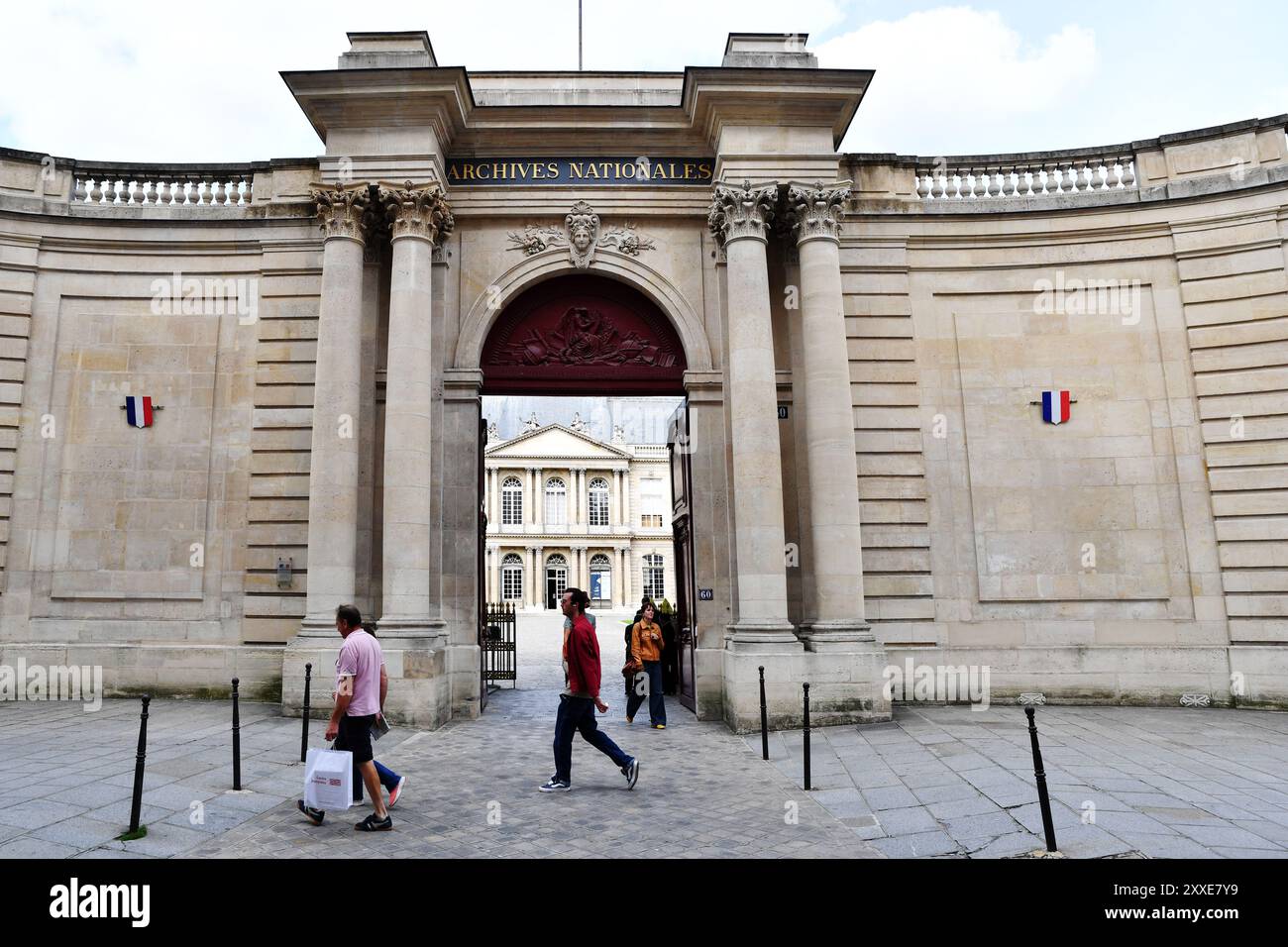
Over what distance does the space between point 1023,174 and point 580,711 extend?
39.5ft

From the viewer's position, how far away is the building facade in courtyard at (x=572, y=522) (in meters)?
69.3

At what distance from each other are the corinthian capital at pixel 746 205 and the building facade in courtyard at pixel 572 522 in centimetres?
5760

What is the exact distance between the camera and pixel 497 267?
521 inches

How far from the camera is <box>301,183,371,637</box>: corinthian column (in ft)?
37.2

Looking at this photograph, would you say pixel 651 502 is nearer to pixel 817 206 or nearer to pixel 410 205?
pixel 817 206

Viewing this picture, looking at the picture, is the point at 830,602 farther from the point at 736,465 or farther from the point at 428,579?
the point at 428,579

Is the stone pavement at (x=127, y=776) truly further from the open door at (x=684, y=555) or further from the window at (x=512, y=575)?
the window at (x=512, y=575)

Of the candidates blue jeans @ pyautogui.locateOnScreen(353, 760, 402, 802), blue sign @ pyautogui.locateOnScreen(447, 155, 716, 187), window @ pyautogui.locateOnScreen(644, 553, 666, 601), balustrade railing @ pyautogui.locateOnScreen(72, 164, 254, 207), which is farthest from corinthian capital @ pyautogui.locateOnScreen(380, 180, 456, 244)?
window @ pyautogui.locateOnScreen(644, 553, 666, 601)

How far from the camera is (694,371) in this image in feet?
42.5

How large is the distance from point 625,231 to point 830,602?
6.85 metres

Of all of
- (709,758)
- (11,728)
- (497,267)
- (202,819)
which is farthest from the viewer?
(497,267)

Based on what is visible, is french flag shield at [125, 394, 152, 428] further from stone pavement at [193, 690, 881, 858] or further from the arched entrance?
stone pavement at [193, 690, 881, 858]
